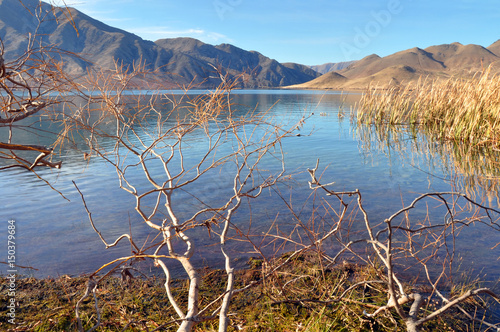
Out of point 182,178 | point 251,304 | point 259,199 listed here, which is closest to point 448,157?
point 259,199

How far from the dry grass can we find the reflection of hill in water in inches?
15.5

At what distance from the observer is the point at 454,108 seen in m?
11.5

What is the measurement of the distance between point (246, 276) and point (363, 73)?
642 feet

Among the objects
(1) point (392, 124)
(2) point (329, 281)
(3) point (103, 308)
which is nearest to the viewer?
(3) point (103, 308)

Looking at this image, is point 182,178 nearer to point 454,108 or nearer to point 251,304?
point 251,304

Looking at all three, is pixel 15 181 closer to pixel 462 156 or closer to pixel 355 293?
pixel 355 293

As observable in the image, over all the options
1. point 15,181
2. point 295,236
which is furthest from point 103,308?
point 15,181

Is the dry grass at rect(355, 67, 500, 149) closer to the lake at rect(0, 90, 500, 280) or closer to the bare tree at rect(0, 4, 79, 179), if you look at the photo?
the lake at rect(0, 90, 500, 280)

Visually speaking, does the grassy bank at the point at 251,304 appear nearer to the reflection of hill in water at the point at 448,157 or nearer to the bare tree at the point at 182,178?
the bare tree at the point at 182,178

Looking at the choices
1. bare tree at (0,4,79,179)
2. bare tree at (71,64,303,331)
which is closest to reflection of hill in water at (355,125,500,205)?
bare tree at (71,64,303,331)

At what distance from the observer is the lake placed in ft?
13.4

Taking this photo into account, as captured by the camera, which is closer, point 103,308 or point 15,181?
point 103,308

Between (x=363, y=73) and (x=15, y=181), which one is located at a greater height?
(x=363, y=73)

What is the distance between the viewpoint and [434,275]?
11.4 feet
